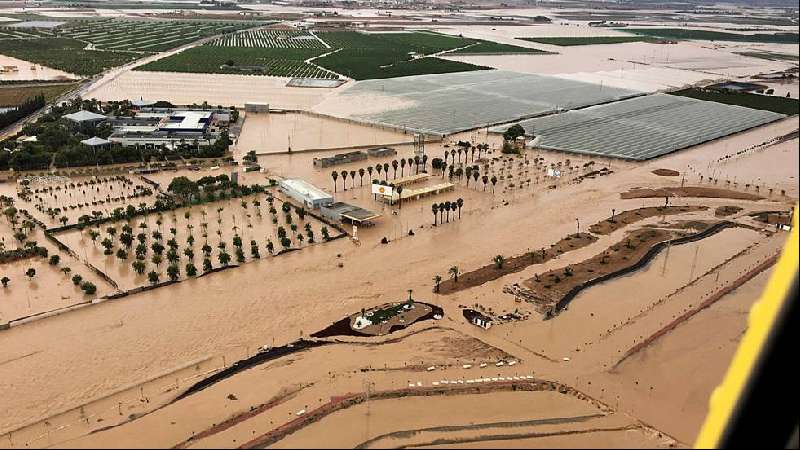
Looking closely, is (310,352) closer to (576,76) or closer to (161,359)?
(161,359)

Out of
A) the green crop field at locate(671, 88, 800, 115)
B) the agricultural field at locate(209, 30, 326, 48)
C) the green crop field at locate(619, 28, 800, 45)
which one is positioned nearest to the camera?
the green crop field at locate(671, 88, 800, 115)

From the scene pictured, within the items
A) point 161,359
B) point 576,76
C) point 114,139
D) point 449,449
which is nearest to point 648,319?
point 449,449

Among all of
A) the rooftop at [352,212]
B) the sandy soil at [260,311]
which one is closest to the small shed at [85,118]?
the rooftop at [352,212]

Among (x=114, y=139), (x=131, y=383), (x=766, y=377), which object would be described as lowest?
(x=131, y=383)

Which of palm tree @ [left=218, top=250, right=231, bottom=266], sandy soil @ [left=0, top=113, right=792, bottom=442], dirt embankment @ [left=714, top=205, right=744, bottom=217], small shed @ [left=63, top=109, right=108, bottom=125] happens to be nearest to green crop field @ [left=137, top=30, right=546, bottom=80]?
small shed @ [left=63, top=109, right=108, bottom=125]

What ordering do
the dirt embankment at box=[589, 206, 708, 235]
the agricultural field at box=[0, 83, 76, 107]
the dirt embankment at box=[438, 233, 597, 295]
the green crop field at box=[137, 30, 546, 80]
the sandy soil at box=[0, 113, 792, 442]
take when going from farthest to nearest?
the green crop field at box=[137, 30, 546, 80] → the agricultural field at box=[0, 83, 76, 107] → the dirt embankment at box=[589, 206, 708, 235] → the dirt embankment at box=[438, 233, 597, 295] → the sandy soil at box=[0, 113, 792, 442]

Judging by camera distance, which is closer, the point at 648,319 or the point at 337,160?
the point at 648,319

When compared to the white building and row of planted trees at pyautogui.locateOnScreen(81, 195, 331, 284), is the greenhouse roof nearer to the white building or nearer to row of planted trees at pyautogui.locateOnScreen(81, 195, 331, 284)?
the white building
